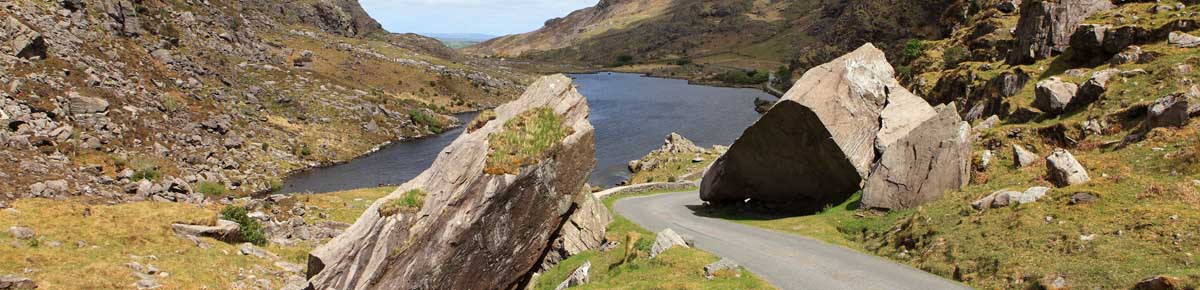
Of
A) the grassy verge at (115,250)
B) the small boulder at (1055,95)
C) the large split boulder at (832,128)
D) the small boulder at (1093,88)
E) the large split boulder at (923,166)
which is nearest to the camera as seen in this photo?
the grassy verge at (115,250)

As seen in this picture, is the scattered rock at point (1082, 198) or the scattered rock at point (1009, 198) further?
the scattered rock at point (1009, 198)

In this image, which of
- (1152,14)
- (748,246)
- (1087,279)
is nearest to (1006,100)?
(1152,14)

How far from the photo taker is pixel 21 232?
25.2 m

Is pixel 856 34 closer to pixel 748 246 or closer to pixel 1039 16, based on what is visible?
pixel 1039 16

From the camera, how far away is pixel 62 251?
24.7m

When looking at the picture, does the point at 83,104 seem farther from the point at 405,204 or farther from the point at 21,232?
the point at 405,204

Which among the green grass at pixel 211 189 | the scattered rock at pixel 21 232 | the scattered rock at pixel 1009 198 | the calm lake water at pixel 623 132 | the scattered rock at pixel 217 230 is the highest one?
the scattered rock at pixel 1009 198

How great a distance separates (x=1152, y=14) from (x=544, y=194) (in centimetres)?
3830

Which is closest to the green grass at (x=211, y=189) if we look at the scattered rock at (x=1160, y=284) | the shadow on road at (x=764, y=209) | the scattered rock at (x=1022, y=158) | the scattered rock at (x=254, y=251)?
the scattered rock at (x=254, y=251)

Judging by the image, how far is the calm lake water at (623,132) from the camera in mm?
69750

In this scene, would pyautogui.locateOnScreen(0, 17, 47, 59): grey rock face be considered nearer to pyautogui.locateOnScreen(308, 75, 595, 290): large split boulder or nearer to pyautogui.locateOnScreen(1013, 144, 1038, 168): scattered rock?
pyautogui.locateOnScreen(308, 75, 595, 290): large split boulder

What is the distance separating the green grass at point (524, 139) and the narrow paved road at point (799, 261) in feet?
20.7

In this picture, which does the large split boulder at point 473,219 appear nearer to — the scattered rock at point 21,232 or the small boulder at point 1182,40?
the scattered rock at point 21,232

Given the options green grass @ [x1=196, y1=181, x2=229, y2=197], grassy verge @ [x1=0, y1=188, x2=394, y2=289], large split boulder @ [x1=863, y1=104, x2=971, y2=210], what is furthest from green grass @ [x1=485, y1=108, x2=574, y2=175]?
green grass @ [x1=196, y1=181, x2=229, y2=197]
